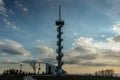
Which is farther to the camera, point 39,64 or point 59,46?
point 39,64

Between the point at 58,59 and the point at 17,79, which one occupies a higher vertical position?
the point at 58,59

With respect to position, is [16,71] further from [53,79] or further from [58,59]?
[53,79]

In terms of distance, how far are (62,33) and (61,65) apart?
19982mm

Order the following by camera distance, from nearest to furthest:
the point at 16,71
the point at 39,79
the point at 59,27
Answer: the point at 39,79 → the point at 16,71 → the point at 59,27

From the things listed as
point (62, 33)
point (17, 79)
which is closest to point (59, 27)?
point (62, 33)

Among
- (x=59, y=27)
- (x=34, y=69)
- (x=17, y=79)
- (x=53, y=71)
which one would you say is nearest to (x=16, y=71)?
(x=34, y=69)

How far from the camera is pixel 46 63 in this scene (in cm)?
16425

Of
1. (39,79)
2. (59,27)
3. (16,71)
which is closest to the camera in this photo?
(39,79)

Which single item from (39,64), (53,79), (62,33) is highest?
(62,33)

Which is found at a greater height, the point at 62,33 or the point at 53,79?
the point at 62,33

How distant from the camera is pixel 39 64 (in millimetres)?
167625

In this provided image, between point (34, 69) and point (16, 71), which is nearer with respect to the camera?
point (16, 71)

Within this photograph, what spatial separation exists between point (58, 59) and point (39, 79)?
61432mm

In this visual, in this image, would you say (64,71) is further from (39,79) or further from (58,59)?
(39,79)
